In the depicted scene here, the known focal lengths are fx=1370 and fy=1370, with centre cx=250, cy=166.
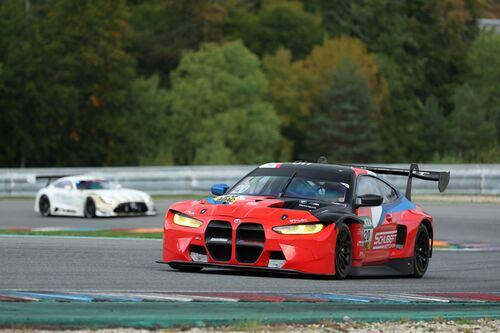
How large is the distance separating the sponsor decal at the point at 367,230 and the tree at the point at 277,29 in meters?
97.9

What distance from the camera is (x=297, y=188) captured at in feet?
46.2

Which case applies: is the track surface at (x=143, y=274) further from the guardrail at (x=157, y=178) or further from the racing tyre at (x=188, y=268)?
the guardrail at (x=157, y=178)

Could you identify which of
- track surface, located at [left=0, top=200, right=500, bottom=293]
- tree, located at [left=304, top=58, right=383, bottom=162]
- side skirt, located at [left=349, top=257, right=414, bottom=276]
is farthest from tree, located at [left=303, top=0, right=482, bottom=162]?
side skirt, located at [left=349, top=257, right=414, bottom=276]

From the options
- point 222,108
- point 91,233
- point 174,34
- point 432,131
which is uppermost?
point 174,34

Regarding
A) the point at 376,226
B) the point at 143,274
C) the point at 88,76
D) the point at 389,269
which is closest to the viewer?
the point at 143,274

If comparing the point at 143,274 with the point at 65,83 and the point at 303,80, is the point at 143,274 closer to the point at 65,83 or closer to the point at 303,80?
the point at 65,83

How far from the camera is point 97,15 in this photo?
92625mm

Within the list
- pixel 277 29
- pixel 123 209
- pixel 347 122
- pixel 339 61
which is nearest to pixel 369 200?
pixel 123 209

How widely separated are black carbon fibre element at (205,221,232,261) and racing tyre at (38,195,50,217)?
16.7m

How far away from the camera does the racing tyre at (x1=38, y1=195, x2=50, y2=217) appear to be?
29.4m

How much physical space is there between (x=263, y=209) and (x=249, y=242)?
41 centimetres

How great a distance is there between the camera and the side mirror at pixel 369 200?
45.7 feet

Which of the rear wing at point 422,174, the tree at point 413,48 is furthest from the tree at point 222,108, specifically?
the rear wing at point 422,174

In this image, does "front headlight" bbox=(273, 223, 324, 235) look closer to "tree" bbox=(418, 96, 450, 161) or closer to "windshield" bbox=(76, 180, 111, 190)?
"windshield" bbox=(76, 180, 111, 190)
